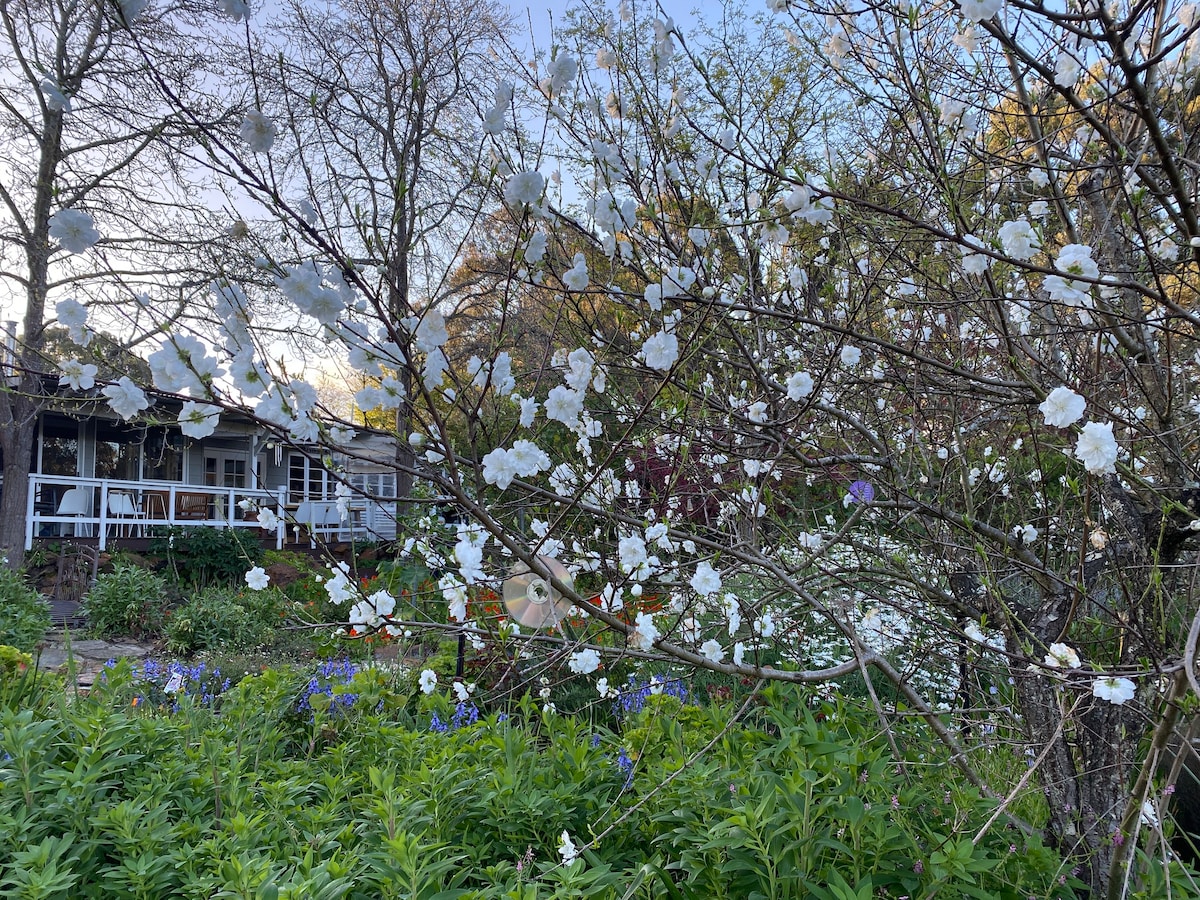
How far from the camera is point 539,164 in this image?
5.24 feet

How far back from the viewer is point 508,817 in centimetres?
190

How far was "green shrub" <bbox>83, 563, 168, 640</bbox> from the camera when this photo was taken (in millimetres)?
7422

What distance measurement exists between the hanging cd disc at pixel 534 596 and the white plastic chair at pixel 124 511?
1180cm

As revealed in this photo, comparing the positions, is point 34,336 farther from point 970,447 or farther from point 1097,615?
point 1097,615

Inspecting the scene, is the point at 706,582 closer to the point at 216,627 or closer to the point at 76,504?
the point at 216,627

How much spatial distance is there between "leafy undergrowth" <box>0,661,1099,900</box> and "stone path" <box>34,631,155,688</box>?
3.74 meters

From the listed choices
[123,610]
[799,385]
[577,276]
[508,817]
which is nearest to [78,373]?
[577,276]

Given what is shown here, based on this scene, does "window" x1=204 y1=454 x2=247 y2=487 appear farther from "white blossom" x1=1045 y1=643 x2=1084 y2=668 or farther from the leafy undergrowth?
"white blossom" x1=1045 y1=643 x2=1084 y2=668

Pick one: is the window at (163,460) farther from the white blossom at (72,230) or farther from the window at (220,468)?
the white blossom at (72,230)

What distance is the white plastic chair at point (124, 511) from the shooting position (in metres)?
12.0

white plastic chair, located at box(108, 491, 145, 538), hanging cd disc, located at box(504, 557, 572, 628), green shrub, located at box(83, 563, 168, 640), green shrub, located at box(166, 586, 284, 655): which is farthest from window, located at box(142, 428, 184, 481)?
hanging cd disc, located at box(504, 557, 572, 628)

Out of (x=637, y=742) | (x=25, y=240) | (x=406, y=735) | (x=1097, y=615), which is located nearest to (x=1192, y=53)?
(x=1097, y=615)

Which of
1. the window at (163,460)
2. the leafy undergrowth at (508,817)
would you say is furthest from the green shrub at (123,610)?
the window at (163,460)

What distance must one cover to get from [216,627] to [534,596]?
20.2 feet
